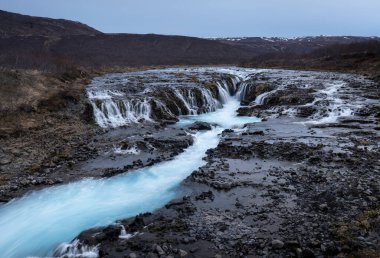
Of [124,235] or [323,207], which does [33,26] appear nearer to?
[124,235]

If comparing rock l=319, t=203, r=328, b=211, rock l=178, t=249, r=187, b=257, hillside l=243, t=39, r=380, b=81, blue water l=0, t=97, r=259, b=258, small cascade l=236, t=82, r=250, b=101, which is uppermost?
hillside l=243, t=39, r=380, b=81

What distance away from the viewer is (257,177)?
47.4ft

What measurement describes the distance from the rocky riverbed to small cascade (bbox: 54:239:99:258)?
0.08 m

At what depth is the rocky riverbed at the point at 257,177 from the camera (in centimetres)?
968

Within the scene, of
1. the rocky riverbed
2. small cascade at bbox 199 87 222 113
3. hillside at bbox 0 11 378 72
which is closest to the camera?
Answer: the rocky riverbed

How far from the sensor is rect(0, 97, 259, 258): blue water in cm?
1101

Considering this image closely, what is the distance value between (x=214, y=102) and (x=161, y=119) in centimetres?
804

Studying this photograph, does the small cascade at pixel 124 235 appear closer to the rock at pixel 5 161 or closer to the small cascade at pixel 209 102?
the rock at pixel 5 161

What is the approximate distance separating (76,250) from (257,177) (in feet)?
24.0

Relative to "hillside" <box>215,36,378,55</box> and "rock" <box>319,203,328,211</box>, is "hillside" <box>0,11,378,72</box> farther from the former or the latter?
"rock" <box>319,203,328,211</box>

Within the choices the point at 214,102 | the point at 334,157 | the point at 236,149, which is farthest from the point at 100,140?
the point at 214,102

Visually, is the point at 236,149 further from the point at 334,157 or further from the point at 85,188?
the point at 85,188

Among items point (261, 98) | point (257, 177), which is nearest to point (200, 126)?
point (257, 177)

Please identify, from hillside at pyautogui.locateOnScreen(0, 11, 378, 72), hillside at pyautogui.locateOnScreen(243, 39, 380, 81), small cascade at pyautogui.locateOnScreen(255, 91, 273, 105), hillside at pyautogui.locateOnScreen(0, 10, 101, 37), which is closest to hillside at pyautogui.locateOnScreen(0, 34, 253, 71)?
hillside at pyautogui.locateOnScreen(0, 11, 378, 72)
